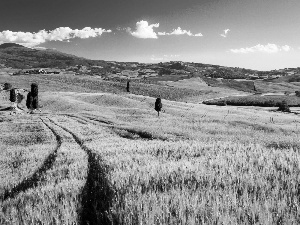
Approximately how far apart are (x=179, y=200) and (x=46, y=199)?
99.4 inches

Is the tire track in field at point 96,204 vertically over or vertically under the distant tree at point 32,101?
over

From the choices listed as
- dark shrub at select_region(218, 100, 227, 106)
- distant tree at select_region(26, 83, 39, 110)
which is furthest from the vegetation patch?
distant tree at select_region(26, 83, 39, 110)

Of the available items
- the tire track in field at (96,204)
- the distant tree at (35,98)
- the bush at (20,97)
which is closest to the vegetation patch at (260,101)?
the bush at (20,97)

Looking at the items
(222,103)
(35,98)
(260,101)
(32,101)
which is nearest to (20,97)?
(35,98)

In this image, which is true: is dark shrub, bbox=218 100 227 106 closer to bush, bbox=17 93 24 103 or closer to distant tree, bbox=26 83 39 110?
bush, bbox=17 93 24 103

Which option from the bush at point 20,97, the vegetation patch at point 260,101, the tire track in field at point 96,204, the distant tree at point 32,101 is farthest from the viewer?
the vegetation patch at point 260,101

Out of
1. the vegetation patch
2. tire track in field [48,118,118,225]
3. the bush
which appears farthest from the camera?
the vegetation patch

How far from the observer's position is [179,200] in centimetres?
459

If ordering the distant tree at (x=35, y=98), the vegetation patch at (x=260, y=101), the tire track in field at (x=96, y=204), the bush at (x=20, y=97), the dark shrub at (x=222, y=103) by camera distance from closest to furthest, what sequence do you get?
the tire track in field at (x=96, y=204) < the distant tree at (x=35, y=98) < the bush at (x=20, y=97) < the vegetation patch at (x=260, y=101) < the dark shrub at (x=222, y=103)

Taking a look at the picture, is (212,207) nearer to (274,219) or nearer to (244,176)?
(274,219)

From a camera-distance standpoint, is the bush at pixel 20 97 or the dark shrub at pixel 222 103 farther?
the dark shrub at pixel 222 103

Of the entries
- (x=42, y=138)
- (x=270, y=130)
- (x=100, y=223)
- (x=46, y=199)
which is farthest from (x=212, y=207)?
(x=270, y=130)

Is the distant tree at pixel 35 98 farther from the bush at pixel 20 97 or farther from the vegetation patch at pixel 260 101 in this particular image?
the vegetation patch at pixel 260 101

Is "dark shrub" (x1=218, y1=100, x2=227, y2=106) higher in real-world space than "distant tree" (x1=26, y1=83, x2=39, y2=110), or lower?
lower
